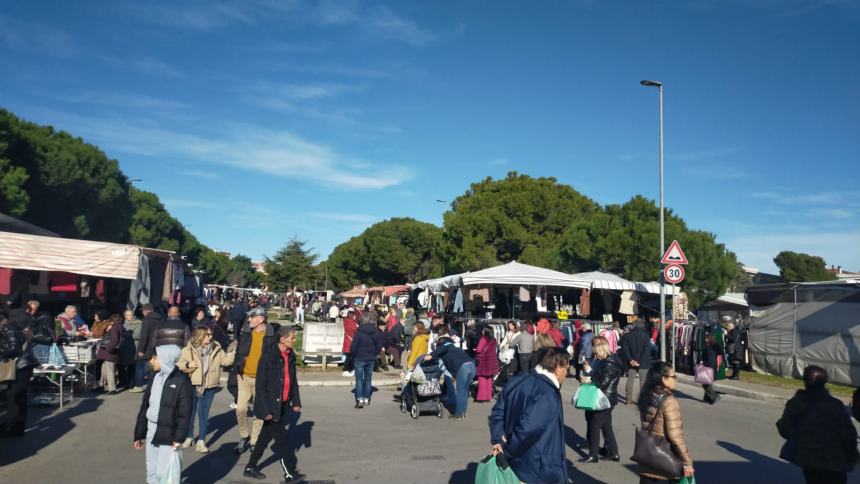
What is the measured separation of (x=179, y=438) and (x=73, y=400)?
8.04 metres

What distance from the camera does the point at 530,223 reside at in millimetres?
44719

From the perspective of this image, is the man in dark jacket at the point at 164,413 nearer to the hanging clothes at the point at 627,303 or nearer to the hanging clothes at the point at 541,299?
the hanging clothes at the point at 541,299

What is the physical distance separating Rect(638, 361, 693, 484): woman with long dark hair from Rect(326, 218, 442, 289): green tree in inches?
2514

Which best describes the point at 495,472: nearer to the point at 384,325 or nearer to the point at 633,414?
the point at 633,414

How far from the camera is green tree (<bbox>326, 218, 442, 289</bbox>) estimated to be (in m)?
72.0

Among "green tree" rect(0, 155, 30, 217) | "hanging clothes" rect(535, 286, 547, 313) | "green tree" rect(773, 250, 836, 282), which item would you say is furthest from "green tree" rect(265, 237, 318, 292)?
"green tree" rect(773, 250, 836, 282)

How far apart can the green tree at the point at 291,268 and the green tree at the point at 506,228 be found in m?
10.0

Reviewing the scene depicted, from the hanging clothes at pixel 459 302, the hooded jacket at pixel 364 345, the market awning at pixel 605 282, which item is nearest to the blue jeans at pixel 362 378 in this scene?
the hooded jacket at pixel 364 345

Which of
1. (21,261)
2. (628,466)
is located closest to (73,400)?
(21,261)

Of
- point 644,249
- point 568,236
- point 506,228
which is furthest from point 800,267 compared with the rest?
point 644,249

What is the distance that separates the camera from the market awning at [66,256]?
504 inches

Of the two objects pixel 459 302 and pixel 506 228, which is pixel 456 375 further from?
pixel 506 228

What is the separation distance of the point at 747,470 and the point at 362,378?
282 inches

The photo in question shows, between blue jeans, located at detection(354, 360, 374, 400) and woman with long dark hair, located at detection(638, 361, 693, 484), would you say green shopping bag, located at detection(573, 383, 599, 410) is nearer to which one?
woman with long dark hair, located at detection(638, 361, 693, 484)
